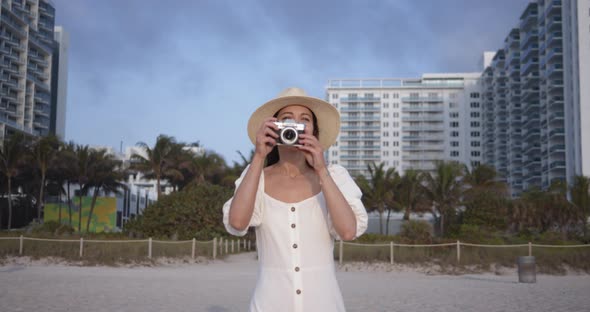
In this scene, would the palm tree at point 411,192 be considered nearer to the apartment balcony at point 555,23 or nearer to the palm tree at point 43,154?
the palm tree at point 43,154

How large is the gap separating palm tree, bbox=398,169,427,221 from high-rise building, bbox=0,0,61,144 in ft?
159

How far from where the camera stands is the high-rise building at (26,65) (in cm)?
7804

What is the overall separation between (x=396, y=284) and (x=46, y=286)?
8812 mm

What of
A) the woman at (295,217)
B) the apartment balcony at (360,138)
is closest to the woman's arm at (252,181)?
the woman at (295,217)

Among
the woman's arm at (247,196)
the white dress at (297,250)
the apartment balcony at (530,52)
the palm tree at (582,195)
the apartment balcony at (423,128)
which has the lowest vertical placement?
the white dress at (297,250)

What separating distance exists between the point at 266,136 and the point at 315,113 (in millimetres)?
474

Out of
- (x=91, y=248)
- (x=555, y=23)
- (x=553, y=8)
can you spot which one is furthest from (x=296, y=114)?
(x=553, y=8)

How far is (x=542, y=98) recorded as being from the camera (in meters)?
81.8

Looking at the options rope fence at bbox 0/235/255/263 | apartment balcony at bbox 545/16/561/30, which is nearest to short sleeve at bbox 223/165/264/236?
rope fence at bbox 0/235/255/263

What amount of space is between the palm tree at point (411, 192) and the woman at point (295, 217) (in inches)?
2058

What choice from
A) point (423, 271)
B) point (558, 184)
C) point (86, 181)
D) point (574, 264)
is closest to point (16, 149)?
point (86, 181)

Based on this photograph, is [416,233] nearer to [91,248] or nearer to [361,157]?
[91,248]

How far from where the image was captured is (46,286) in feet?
46.4

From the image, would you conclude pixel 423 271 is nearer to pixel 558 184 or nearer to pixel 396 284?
pixel 396 284
